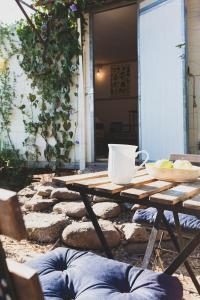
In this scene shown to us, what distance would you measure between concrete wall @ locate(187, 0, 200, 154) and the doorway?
4000 millimetres

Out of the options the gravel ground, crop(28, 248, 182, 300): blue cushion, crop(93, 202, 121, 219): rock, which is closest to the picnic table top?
crop(28, 248, 182, 300): blue cushion

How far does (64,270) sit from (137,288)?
1.18 ft

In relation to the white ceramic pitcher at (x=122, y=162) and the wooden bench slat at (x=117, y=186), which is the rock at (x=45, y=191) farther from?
the white ceramic pitcher at (x=122, y=162)

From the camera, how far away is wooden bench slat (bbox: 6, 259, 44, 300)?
804 mm

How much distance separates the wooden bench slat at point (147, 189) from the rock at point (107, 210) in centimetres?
179

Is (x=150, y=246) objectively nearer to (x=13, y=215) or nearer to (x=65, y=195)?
(x=13, y=215)

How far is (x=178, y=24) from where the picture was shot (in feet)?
15.3

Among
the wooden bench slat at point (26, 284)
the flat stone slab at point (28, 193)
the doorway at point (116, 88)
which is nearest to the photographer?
the wooden bench slat at point (26, 284)

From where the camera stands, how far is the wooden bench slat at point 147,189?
1.44m

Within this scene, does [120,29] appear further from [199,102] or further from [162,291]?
[162,291]

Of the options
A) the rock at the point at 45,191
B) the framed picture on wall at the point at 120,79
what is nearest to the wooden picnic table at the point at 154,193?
the rock at the point at 45,191

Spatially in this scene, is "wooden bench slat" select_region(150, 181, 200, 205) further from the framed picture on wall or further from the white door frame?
the framed picture on wall

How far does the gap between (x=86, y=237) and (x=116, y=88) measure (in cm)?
994

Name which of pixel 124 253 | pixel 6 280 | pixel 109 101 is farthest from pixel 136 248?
pixel 109 101
